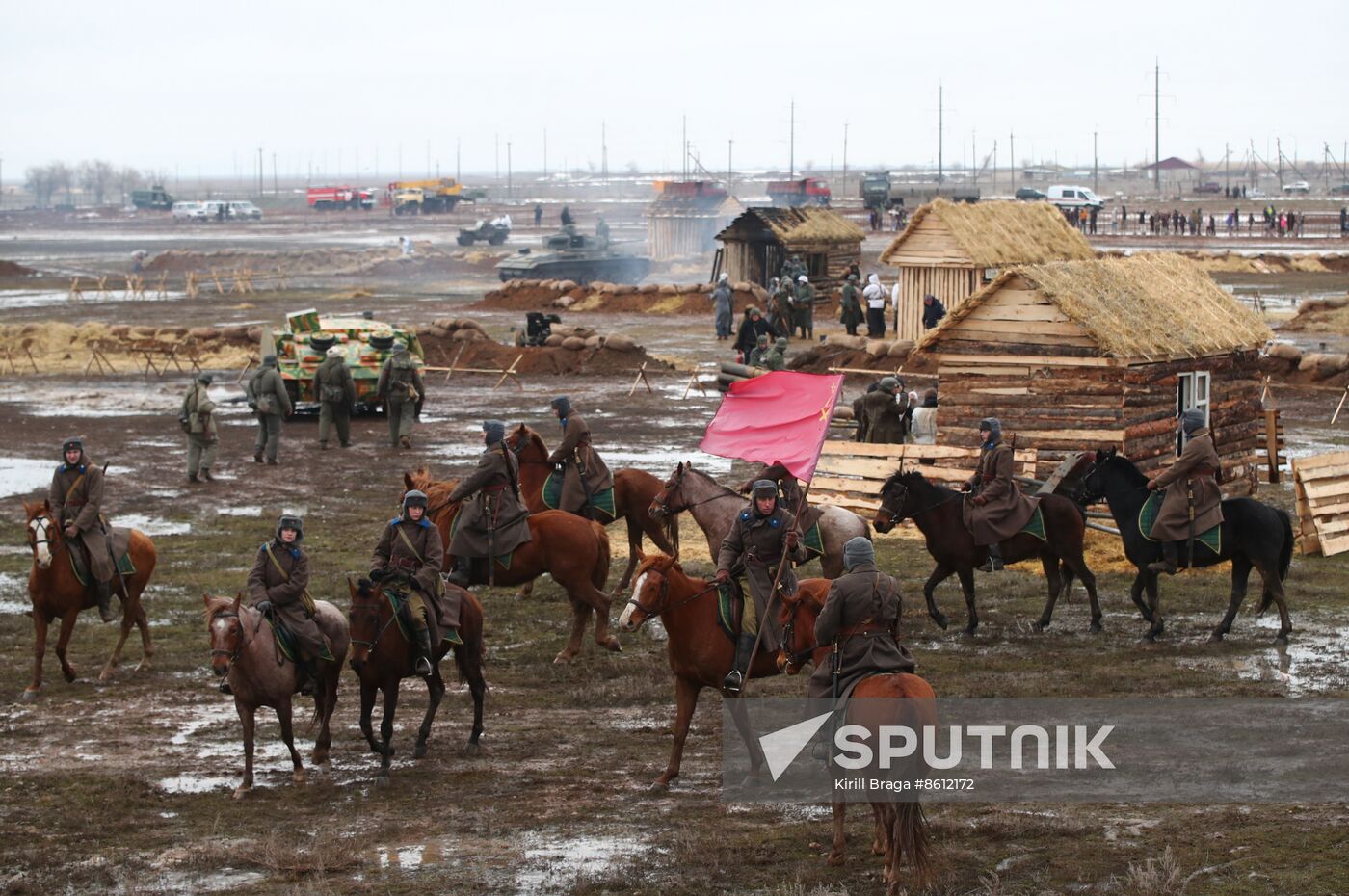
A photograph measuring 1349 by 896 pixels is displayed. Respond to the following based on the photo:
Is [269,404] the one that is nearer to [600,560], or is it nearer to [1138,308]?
[600,560]

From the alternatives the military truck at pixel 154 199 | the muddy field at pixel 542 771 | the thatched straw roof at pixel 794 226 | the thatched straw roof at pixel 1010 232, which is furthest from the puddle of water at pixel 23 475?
the military truck at pixel 154 199

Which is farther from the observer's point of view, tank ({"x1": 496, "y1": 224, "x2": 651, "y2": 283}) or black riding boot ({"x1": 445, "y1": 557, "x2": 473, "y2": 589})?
tank ({"x1": 496, "y1": 224, "x2": 651, "y2": 283})

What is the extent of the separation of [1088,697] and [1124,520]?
3652 millimetres

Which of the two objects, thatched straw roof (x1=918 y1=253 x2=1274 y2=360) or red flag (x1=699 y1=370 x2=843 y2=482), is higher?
thatched straw roof (x1=918 y1=253 x2=1274 y2=360)

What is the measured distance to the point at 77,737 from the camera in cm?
1417

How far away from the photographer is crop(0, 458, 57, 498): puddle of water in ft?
87.8

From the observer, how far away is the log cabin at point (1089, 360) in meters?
22.6

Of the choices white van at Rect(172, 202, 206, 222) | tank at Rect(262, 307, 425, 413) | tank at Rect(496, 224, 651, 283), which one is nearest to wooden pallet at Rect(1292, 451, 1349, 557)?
tank at Rect(262, 307, 425, 413)

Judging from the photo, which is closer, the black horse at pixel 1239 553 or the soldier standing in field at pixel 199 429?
the black horse at pixel 1239 553

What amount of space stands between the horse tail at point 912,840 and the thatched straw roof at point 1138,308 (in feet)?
44.1

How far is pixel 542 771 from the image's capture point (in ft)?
42.8

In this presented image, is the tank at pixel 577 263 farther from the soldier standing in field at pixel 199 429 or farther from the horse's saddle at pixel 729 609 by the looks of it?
the horse's saddle at pixel 729 609

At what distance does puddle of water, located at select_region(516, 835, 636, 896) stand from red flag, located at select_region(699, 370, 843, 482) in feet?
24.6

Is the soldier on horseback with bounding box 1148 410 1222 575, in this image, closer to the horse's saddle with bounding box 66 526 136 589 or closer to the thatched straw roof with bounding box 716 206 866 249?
the horse's saddle with bounding box 66 526 136 589
